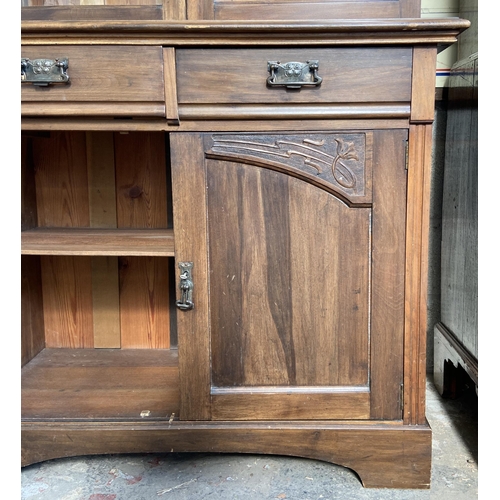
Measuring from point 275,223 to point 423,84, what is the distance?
415mm

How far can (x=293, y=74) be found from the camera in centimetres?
104

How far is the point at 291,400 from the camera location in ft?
3.80

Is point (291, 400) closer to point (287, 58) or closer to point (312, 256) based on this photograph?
point (312, 256)

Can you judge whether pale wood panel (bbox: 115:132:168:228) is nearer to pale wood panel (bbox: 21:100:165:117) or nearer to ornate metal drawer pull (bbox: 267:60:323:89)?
pale wood panel (bbox: 21:100:165:117)

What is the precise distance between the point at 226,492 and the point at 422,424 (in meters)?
0.46

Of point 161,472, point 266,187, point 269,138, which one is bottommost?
point 161,472

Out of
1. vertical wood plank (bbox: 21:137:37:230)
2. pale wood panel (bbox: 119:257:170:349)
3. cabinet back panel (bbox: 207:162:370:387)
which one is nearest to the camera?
cabinet back panel (bbox: 207:162:370:387)

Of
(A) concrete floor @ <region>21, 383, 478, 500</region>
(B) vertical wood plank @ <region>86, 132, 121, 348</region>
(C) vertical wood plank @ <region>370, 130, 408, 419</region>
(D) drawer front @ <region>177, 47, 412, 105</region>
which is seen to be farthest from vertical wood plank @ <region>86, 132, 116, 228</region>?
(C) vertical wood plank @ <region>370, 130, 408, 419</region>

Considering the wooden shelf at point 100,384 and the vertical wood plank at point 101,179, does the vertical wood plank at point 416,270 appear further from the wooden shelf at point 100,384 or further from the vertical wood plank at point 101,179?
the vertical wood plank at point 101,179

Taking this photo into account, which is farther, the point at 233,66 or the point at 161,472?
the point at 161,472

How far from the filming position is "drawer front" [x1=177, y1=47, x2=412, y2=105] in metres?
1.05

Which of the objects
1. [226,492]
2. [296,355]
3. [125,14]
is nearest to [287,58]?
[125,14]

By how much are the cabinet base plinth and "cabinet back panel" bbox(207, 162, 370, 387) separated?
4.2 inches

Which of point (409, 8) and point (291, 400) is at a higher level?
point (409, 8)
